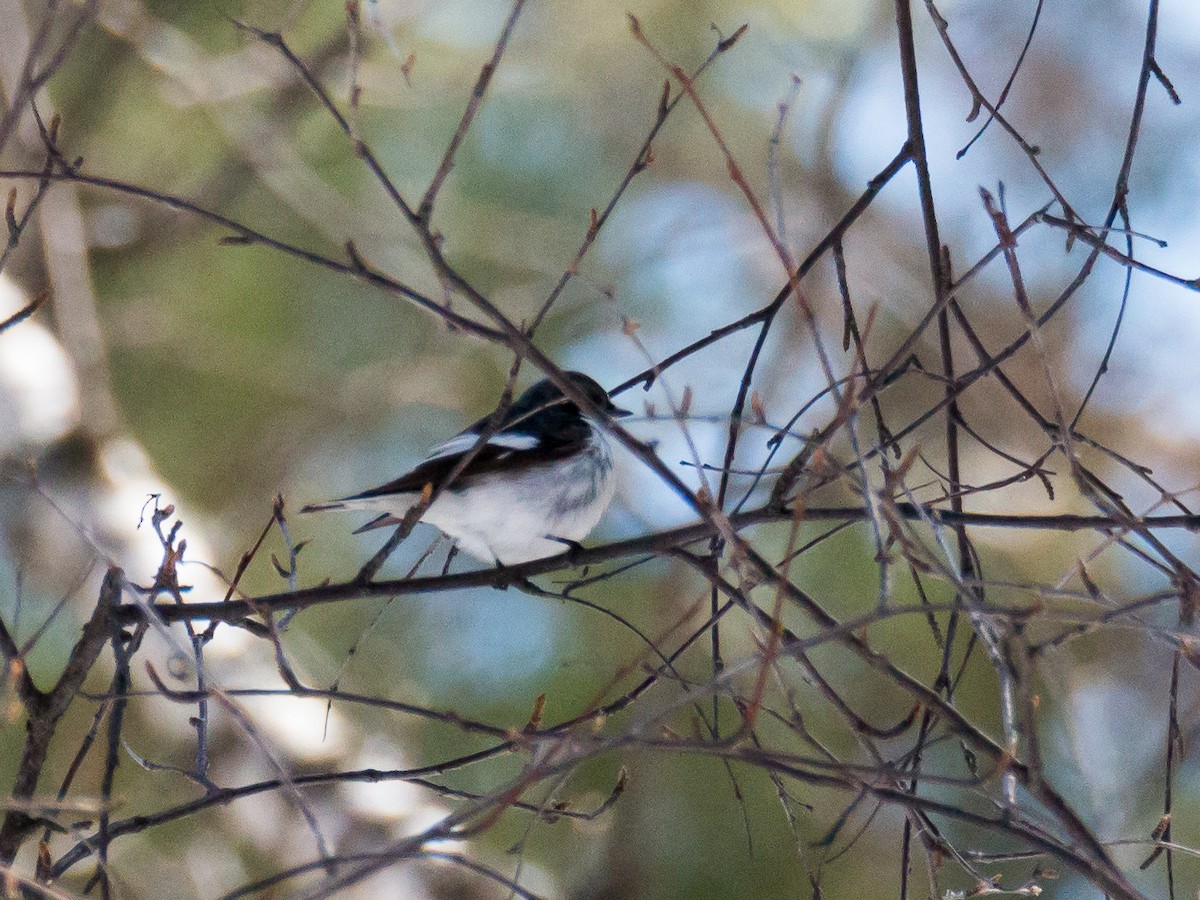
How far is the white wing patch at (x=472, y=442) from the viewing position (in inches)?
163

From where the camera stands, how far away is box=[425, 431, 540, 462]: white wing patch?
4129 millimetres

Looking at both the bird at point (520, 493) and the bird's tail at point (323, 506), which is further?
the bird at point (520, 493)

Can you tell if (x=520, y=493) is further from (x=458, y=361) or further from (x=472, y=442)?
(x=458, y=361)

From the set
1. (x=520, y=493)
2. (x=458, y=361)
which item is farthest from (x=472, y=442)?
(x=458, y=361)

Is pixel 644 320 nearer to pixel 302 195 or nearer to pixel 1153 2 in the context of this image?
pixel 302 195

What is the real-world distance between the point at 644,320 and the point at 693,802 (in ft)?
9.79

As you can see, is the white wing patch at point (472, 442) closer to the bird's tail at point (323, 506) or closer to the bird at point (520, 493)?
the bird at point (520, 493)

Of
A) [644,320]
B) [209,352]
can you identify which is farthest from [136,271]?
[644,320]

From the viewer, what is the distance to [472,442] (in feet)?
13.4

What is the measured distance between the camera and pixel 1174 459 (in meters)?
6.51

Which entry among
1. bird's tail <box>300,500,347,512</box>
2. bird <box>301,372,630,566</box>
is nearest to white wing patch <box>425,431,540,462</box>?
bird <box>301,372,630,566</box>

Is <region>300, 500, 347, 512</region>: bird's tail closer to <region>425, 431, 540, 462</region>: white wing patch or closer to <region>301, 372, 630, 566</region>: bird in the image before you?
<region>301, 372, 630, 566</region>: bird

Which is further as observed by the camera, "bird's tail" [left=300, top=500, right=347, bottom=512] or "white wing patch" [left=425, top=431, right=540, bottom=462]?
"white wing patch" [left=425, top=431, right=540, bottom=462]

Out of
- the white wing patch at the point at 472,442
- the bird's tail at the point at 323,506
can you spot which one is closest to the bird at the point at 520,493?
the white wing patch at the point at 472,442
